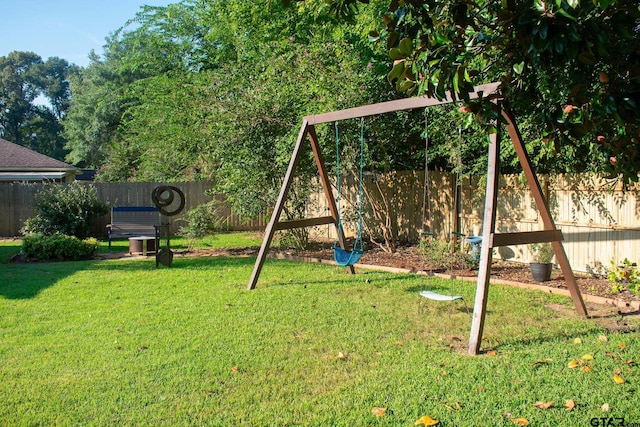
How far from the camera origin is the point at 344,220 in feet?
39.7

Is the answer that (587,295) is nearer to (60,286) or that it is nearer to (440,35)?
(440,35)

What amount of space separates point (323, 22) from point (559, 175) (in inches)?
350

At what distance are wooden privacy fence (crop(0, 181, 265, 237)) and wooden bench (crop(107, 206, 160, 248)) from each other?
1.62 m

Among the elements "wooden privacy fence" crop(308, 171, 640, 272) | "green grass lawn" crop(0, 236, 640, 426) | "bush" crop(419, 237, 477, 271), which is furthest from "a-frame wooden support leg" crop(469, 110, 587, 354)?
"bush" crop(419, 237, 477, 271)

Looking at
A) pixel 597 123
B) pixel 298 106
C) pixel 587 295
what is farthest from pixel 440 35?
pixel 298 106

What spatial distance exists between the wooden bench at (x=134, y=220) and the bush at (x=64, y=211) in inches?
42.4

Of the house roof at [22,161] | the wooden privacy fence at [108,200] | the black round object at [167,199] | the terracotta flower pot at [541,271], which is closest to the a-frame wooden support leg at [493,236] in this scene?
the terracotta flower pot at [541,271]

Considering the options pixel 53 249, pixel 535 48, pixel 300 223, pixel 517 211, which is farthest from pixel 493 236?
pixel 53 249

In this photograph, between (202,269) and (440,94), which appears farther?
(202,269)

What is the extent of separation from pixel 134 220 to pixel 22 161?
14.2 m

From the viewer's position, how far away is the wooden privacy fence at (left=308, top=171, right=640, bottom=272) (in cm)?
816

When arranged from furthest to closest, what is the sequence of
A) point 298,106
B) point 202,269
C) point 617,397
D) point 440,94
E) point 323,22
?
point 323,22
point 298,106
point 202,269
point 617,397
point 440,94

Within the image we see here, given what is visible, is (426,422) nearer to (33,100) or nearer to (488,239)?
(488,239)

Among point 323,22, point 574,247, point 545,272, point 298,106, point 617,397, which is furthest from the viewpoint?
point 323,22
